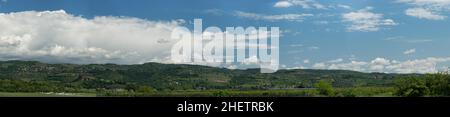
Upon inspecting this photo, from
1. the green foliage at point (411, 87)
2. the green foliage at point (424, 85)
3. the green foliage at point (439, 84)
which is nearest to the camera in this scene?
the green foliage at point (439, 84)

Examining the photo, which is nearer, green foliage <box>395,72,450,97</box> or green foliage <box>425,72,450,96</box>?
green foliage <box>425,72,450,96</box>

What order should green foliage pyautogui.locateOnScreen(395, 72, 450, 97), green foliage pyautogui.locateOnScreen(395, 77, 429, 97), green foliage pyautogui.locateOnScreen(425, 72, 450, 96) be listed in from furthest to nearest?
green foliage pyautogui.locateOnScreen(395, 77, 429, 97), green foliage pyautogui.locateOnScreen(395, 72, 450, 97), green foliage pyautogui.locateOnScreen(425, 72, 450, 96)

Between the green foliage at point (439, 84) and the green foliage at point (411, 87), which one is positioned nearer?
the green foliage at point (439, 84)

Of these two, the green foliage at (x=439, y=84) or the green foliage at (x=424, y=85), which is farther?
the green foliage at (x=424, y=85)

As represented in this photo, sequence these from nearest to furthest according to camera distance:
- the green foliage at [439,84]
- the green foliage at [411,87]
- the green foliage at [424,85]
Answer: the green foliage at [439,84], the green foliage at [424,85], the green foliage at [411,87]

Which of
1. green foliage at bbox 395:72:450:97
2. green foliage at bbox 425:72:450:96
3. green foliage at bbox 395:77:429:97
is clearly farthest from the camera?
green foliage at bbox 395:77:429:97

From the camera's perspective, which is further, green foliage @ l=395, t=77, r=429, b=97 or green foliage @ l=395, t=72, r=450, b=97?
green foliage @ l=395, t=77, r=429, b=97

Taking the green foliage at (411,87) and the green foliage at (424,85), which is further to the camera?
the green foliage at (411,87)

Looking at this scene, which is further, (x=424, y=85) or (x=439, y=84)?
(x=424, y=85)
